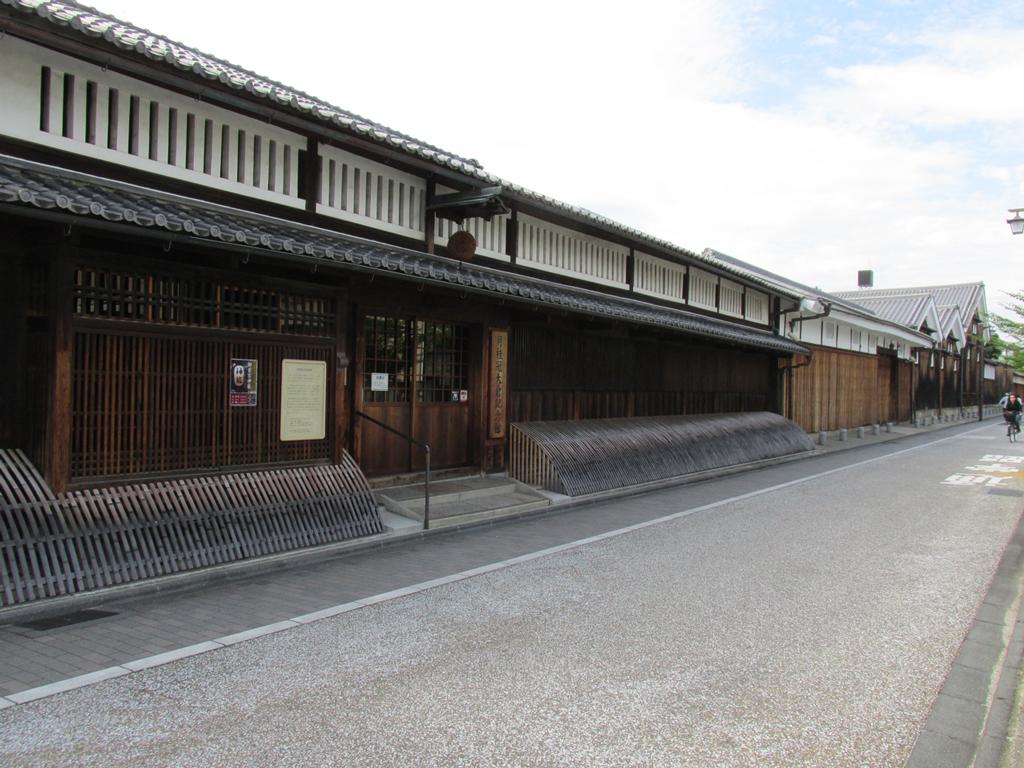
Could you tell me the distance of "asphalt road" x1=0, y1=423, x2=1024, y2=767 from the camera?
4160 millimetres

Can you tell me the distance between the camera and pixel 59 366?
7.03 m

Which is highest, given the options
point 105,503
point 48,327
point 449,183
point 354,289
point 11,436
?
point 449,183

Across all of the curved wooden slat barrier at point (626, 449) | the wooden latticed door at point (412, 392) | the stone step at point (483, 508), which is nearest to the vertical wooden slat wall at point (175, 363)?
the wooden latticed door at point (412, 392)

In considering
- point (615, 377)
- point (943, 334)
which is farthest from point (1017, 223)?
point (943, 334)

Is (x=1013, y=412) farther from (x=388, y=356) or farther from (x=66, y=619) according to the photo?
(x=66, y=619)

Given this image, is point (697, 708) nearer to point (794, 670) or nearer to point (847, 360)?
point (794, 670)

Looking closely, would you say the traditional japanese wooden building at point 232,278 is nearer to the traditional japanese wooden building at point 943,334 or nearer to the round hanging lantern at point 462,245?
the round hanging lantern at point 462,245

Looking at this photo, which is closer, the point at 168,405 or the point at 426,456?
the point at 168,405

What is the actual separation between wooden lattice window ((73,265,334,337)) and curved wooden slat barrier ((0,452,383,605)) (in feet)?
5.60

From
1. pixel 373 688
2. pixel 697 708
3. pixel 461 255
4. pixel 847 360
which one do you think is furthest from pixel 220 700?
pixel 847 360

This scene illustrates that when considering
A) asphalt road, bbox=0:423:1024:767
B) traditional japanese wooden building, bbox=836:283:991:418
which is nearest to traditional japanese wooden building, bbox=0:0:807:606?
asphalt road, bbox=0:423:1024:767

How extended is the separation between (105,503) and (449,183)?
7.30 m

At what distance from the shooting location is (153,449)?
795 cm

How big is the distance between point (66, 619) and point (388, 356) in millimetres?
6393
